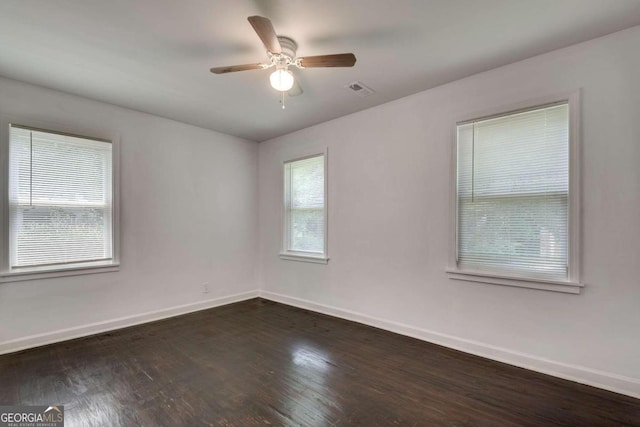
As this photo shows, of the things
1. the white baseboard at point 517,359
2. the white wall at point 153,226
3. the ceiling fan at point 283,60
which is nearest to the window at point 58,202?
the white wall at point 153,226

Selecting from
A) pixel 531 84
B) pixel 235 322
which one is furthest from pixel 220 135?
pixel 531 84

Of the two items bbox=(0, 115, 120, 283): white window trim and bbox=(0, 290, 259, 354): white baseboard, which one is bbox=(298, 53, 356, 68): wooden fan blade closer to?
bbox=(0, 115, 120, 283): white window trim

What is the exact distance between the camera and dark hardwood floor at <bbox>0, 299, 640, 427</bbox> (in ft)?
6.39

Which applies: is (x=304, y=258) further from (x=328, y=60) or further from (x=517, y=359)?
(x=328, y=60)

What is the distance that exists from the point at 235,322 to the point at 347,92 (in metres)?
3.01

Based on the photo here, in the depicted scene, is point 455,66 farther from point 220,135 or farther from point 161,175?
point 161,175

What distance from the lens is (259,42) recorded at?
7.49ft

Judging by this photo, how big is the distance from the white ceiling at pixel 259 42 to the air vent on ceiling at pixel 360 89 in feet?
0.24

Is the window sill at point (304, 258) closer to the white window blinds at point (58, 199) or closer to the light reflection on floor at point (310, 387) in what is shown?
the light reflection on floor at point (310, 387)

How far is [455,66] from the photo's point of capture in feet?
8.81

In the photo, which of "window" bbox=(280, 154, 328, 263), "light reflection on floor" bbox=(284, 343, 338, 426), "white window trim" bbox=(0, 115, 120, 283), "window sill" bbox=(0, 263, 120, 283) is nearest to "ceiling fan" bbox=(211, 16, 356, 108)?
"window" bbox=(280, 154, 328, 263)

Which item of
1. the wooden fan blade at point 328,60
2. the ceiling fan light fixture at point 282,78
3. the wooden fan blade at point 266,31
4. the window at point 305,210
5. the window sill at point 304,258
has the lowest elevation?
the window sill at point 304,258

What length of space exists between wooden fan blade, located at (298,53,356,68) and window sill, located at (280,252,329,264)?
8.44 ft

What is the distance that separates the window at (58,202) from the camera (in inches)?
115
